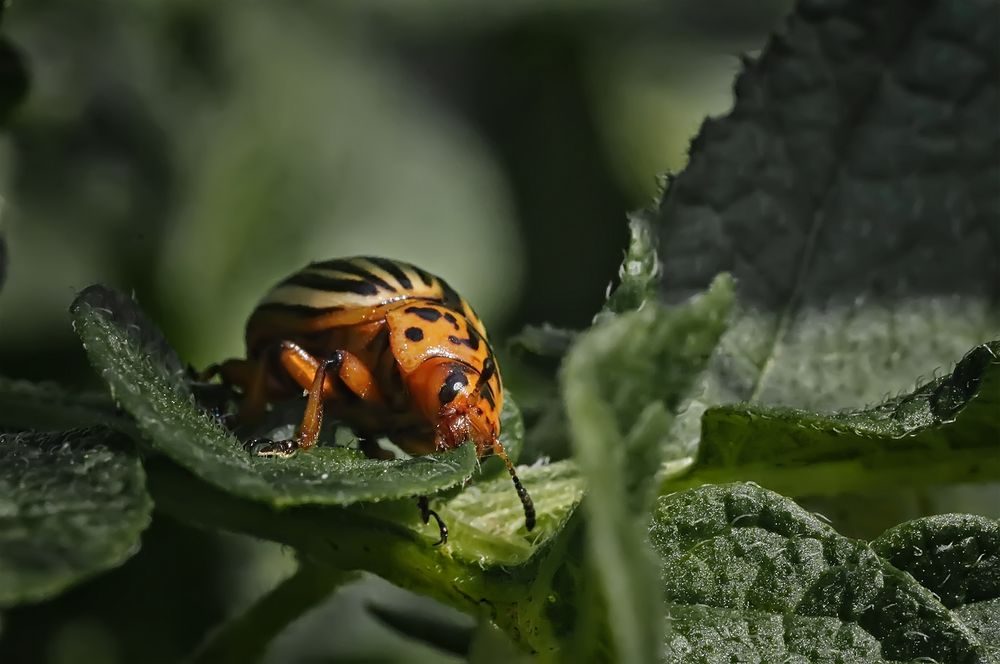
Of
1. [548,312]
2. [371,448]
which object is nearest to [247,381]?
[371,448]

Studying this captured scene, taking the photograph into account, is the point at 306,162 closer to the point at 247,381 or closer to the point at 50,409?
the point at 247,381

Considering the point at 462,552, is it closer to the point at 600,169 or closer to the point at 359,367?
the point at 359,367

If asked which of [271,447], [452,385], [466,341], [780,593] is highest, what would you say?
[466,341]

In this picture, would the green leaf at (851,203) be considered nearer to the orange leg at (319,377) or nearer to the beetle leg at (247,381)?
the orange leg at (319,377)

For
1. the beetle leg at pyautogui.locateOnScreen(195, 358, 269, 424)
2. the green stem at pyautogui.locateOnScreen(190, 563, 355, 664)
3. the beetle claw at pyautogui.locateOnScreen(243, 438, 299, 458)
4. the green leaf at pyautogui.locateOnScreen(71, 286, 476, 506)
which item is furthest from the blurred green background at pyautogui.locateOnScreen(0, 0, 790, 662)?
the green leaf at pyautogui.locateOnScreen(71, 286, 476, 506)

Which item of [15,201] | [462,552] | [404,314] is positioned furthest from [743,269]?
[15,201]

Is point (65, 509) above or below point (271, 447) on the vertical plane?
below

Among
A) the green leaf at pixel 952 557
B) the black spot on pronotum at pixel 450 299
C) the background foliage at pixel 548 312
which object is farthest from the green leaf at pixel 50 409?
the green leaf at pixel 952 557
